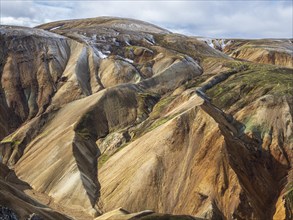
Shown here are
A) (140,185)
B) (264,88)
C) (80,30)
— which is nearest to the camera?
(140,185)

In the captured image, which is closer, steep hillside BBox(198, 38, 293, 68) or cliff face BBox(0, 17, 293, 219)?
cliff face BBox(0, 17, 293, 219)

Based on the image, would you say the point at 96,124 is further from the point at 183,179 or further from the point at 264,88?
the point at 264,88

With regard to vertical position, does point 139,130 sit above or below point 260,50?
below

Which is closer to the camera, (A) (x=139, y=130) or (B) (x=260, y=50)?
(A) (x=139, y=130)

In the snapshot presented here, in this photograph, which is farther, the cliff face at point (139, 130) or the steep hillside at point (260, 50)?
the steep hillside at point (260, 50)

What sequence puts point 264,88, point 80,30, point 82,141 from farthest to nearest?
point 80,30
point 264,88
point 82,141

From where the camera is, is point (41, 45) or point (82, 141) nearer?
point (82, 141)

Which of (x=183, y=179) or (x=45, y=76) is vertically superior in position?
(x=45, y=76)

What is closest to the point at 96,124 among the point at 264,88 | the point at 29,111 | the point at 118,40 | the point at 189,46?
the point at 29,111
